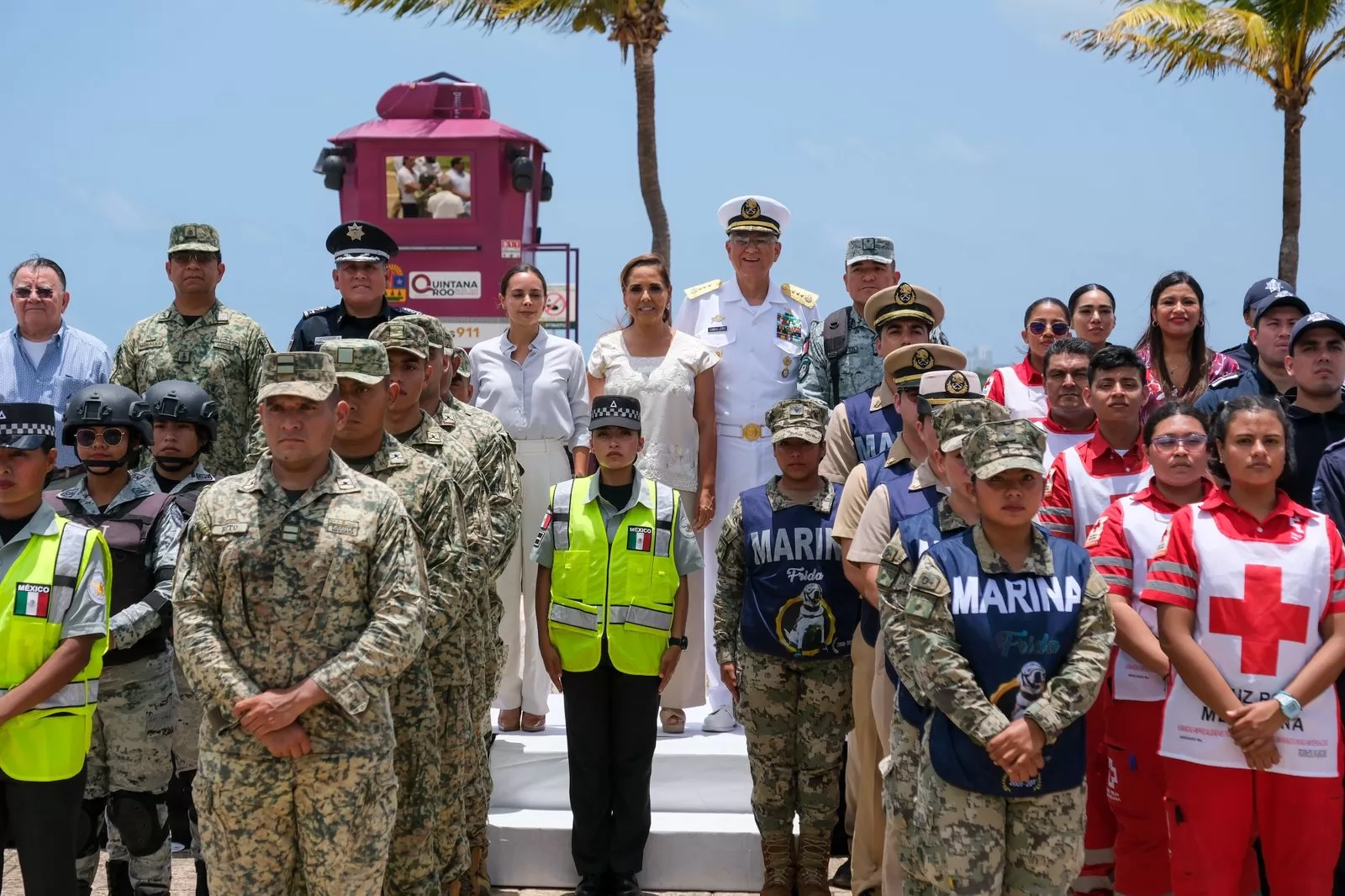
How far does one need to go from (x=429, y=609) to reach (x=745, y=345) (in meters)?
2.69

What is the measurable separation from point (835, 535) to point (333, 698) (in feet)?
6.70

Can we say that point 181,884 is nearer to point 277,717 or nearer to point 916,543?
point 277,717

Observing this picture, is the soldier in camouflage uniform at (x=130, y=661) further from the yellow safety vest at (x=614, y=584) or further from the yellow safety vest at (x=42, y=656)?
the yellow safety vest at (x=614, y=584)

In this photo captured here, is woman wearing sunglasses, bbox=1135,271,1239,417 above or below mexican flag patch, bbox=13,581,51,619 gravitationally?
above

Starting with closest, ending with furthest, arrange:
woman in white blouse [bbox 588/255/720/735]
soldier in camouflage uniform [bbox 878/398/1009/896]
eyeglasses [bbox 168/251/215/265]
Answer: soldier in camouflage uniform [bbox 878/398/1009/896] < eyeglasses [bbox 168/251/215/265] < woman in white blouse [bbox 588/255/720/735]

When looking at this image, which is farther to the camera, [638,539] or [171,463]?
[638,539]

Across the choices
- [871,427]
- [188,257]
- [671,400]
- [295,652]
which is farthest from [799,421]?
[188,257]

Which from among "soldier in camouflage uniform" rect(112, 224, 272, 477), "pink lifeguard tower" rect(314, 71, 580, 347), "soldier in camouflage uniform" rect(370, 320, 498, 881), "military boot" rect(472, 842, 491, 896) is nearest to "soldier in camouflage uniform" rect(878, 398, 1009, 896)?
"soldier in camouflage uniform" rect(370, 320, 498, 881)

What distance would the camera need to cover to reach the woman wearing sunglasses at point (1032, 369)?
5.97m

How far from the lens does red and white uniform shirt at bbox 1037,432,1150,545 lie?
5016 mm

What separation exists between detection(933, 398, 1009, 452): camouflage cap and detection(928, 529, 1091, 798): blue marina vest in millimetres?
443

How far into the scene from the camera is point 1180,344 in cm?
588

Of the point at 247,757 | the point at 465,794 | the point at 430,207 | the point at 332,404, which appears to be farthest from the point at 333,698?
the point at 430,207

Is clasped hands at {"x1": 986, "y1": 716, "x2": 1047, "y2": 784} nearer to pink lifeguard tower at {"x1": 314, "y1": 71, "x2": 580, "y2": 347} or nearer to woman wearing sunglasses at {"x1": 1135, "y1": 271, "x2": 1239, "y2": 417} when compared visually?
woman wearing sunglasses at {"x1": 1135, "y1": 271, "x2": 1239, "y2": 417}
